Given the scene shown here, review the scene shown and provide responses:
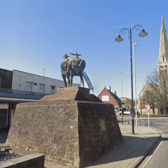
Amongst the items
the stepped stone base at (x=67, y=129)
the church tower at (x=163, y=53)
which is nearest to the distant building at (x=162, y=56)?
the church tower at (x=163, y=53)

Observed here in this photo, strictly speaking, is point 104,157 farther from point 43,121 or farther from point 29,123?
point 29,123

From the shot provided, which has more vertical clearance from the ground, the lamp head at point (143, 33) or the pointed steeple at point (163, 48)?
the pointed steeple at point (163, 48)

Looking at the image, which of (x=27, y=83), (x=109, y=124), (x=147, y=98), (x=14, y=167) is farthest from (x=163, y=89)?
(x=14, y=167)

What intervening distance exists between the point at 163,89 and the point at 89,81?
108ft

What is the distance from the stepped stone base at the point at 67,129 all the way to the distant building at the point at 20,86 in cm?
818

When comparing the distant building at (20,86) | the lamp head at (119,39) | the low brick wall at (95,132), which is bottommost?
the low brick wall at (95,132)

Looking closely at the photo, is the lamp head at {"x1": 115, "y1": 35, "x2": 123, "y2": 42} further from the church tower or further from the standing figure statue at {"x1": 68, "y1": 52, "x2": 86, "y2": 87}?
the church tower

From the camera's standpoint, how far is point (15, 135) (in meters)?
7.33

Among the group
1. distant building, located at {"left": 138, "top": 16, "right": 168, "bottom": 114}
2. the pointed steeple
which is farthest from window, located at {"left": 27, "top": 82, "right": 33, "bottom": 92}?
the pointed steeple

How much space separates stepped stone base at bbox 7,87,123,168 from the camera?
17.7 ft

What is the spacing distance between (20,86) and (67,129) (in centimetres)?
1843

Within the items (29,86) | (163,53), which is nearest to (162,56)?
(163,53)

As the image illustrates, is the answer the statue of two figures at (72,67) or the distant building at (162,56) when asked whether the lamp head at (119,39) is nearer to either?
the statue of two figures at (72,67)

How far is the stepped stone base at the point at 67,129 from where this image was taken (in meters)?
5.40
